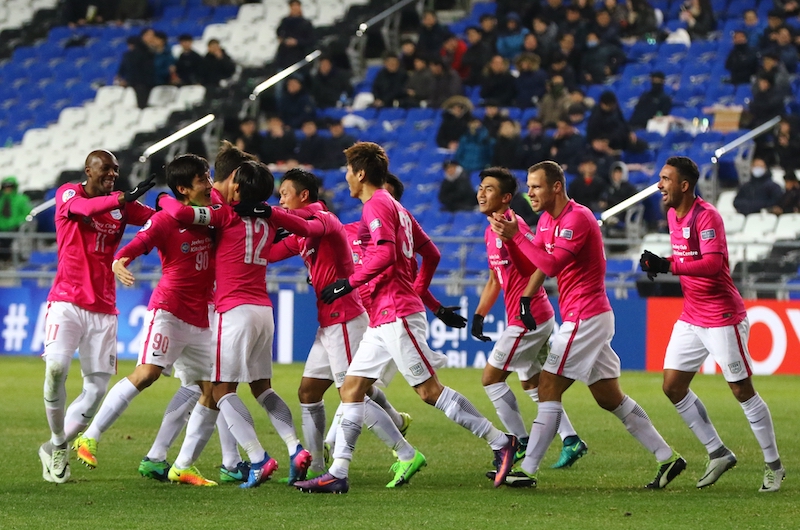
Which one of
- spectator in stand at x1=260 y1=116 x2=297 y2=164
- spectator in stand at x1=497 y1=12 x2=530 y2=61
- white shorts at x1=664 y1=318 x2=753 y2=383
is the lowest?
white shorts at x1=664 y1=318 x2=753 y2=383

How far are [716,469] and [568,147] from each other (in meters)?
12.8

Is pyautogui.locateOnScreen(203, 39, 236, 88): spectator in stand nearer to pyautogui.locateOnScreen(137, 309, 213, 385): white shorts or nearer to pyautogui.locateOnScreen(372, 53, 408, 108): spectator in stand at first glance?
pyautogui.locateOnScreen(372, 53, 408, 108): spectator in stand

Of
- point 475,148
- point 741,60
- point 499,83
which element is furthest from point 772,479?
point 499,83

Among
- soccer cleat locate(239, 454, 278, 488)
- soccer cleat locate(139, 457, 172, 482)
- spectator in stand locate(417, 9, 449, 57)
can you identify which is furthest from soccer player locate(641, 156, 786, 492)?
spectator in stand locate(417, 9, 449, 57)

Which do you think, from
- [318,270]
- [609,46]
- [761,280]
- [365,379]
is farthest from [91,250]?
[609,46]

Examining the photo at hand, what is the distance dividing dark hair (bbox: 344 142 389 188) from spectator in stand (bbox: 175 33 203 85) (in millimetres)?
17779

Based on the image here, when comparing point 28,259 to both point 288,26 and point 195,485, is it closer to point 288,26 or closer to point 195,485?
point 288,26

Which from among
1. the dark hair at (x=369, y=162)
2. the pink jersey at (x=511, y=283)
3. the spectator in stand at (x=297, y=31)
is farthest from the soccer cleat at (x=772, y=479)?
the spectator in stand at (x=297, y=31)

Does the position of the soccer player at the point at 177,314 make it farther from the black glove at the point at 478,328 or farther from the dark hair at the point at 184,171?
the black glove at the point at 478,328

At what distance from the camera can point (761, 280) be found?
17.9 metres

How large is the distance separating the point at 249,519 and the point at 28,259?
15.7m

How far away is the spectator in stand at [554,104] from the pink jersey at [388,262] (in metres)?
13.9

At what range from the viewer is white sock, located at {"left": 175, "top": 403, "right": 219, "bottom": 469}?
8039 millimetres

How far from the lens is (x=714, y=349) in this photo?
797 cm
